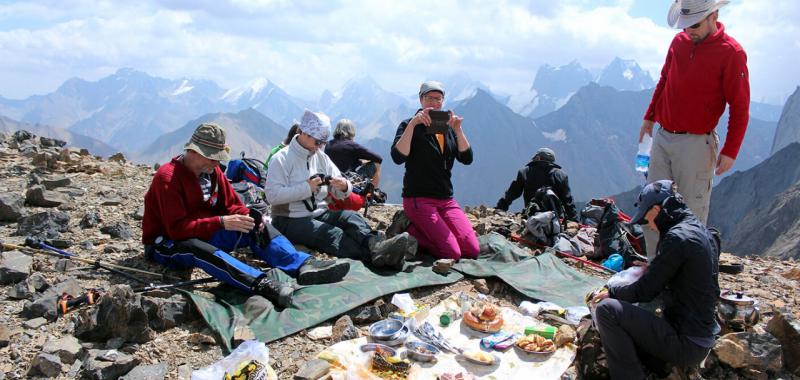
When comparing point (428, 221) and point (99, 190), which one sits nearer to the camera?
point (428, 221)

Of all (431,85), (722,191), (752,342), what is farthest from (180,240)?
(722,191)

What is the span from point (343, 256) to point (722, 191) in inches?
4066

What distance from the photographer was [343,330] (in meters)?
4.95

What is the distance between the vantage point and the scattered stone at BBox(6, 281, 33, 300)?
5.08 m

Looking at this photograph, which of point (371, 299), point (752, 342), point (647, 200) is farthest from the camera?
point (371, 299)

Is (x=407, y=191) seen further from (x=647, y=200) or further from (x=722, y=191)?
(x=722, y=191)

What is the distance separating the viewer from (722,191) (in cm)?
9338

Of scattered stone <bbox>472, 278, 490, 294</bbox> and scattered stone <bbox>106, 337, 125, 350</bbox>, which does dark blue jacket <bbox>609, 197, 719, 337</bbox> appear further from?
scattered stone <bbox>106, 337, 125, 350</bbox>

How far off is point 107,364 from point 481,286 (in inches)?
157

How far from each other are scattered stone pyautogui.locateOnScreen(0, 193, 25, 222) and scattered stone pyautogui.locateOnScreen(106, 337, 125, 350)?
404 cm

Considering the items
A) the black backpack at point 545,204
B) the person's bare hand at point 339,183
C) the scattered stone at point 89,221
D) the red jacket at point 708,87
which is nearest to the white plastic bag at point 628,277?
the red jacket at point 708,87

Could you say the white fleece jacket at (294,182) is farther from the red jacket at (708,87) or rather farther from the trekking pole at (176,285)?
the red jacket at (708,87)

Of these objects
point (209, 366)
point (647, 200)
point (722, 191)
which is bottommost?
point (722, 191)

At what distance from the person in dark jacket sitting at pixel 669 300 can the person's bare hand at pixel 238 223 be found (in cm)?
358
